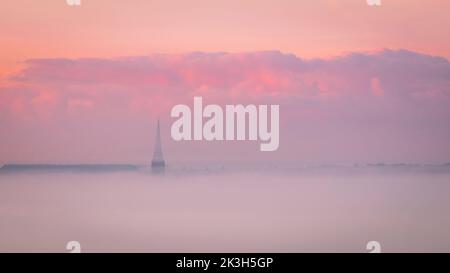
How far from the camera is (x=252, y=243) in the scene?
653 cm

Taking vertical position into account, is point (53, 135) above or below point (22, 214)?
above

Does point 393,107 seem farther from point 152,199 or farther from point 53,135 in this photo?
point 53,135

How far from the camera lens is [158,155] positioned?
653 centimetres

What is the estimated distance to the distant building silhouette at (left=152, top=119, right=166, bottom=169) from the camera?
21.4ft

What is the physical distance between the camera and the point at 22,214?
21.2 ft

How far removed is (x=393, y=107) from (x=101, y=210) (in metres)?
2.29

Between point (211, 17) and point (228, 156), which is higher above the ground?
point (211, 17)

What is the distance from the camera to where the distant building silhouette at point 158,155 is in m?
A: 6.51

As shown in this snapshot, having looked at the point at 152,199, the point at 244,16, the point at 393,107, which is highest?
the point at 244,16

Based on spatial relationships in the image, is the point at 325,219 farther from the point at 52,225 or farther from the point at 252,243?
the point at 52,225

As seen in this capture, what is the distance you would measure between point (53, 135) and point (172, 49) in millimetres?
1077

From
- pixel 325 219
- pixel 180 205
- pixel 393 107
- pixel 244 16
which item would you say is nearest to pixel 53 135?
pixel 180 205
